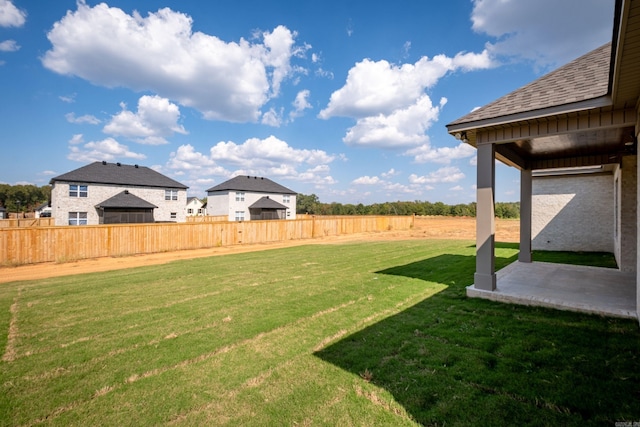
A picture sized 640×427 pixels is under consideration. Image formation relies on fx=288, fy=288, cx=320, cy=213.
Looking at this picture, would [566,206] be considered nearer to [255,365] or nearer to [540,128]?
[540,128]

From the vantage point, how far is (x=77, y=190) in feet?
80.0

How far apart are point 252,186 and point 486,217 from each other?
33.7m

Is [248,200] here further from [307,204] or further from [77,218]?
[307,204]

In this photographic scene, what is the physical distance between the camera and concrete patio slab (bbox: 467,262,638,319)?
16.6 feet

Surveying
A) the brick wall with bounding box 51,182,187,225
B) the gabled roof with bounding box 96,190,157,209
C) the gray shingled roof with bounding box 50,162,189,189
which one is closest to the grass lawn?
the gabled roof with bounding box 96,190,157,209

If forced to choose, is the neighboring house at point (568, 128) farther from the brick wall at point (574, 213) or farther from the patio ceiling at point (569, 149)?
the brick wall at point (574, 213)

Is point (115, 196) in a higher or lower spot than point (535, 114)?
lower

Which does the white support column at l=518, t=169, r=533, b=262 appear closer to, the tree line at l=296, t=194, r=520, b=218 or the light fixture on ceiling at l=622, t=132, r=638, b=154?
the light fixture on ceiling at l=622, t=132, r=638, b=154

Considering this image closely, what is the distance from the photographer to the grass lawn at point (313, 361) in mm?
2562

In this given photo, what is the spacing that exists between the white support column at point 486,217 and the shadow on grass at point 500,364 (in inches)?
34.2

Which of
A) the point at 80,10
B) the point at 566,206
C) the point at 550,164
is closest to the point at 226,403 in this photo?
the point at 550,164

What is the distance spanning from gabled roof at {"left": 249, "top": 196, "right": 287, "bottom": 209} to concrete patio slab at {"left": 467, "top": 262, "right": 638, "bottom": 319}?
30923mm

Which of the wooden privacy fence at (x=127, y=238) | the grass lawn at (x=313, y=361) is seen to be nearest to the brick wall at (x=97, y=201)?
the wooden privacy fence at (x=127, y=238)

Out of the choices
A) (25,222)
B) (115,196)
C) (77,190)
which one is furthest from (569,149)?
(25,222)
